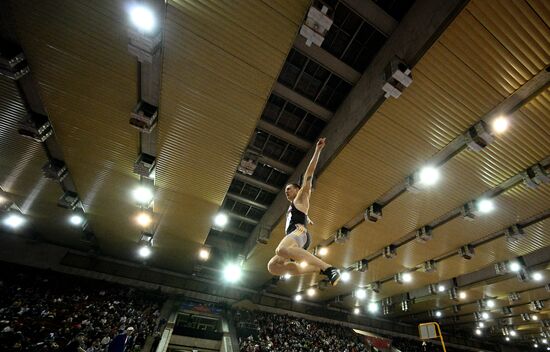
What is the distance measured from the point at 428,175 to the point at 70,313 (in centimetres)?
1802

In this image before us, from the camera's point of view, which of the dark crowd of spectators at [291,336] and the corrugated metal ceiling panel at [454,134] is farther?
the dark crowd of spectators at [291,336]

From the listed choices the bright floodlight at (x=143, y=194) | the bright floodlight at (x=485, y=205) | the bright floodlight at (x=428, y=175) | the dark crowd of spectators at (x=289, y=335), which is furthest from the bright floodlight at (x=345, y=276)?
the bright floodlight at (x=143, y=194)

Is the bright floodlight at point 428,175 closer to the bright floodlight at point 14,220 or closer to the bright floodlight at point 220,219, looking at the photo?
the bright floodlight at point 220,219

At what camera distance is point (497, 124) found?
5.33m

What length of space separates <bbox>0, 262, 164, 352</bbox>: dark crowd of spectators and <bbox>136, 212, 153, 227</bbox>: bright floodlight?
14.9 ft

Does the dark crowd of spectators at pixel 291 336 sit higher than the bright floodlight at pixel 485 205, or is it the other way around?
the bright floodlight at pixel 485 205

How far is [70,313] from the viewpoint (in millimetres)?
13438

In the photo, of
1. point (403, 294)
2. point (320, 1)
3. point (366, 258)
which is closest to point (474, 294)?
point (403, 294)

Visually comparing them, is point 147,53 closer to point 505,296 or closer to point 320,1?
point 320,1

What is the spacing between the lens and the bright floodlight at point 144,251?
15.6 m

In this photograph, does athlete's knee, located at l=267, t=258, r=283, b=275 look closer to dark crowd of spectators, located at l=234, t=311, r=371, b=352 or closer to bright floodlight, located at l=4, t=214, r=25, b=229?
dark crowd of spectators, located at l=234, t=311, r=371, b=352

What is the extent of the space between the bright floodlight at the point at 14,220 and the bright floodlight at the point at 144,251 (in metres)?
6.51

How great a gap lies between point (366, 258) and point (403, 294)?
24.0 ft

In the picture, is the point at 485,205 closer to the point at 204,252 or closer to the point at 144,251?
the point at 204,252
